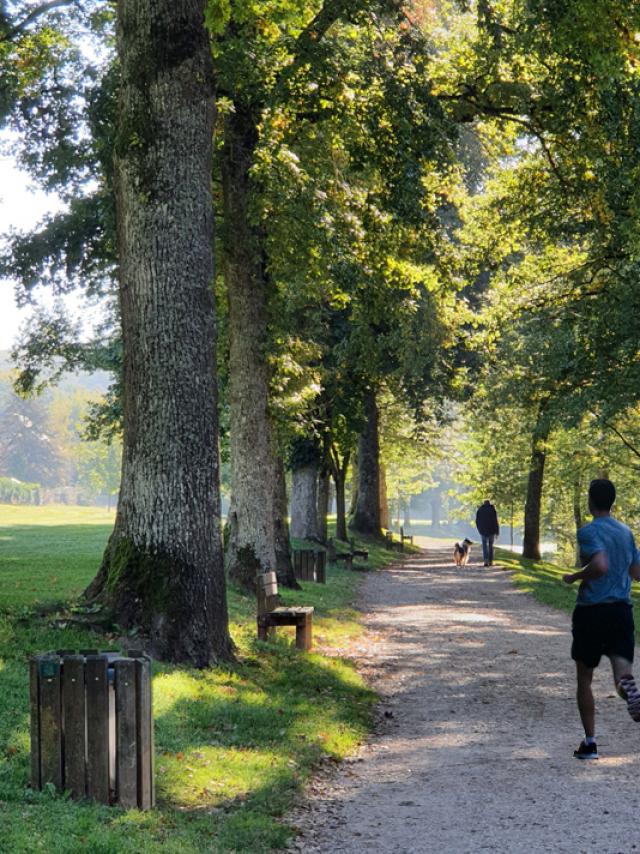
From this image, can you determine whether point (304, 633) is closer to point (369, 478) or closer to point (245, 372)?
point (245, 372)

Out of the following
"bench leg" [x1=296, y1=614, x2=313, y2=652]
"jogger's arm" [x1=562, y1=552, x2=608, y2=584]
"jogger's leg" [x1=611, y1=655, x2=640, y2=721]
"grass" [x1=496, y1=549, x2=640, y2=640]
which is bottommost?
"grass" [x1=496, y1=549, x2=640, y2=640]

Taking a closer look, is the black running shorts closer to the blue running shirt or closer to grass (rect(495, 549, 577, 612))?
the blue running shirt

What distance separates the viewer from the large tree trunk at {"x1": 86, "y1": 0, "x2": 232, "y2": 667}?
426 inches

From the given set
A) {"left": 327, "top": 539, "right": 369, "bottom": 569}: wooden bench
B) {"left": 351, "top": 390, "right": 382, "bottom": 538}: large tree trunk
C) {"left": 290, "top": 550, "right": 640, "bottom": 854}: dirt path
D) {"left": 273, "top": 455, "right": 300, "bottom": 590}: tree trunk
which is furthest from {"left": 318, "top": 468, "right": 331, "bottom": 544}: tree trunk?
{"left": 290, "top": 550, "right": 640, "bottom": 854}: dirt path

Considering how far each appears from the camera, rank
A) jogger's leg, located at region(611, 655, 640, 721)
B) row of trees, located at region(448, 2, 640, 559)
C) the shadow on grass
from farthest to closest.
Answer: row of trees, located at region(448, 2, 640, 559) → jogger's leg, located at region(611, 655, 640, 721) → the shadow on grass

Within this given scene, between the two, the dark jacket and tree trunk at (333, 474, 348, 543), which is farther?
tree trunk at (333, 474, 348, 543)

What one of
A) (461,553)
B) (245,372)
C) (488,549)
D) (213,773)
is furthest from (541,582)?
(213,773)

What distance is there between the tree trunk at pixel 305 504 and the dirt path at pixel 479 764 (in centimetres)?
1714

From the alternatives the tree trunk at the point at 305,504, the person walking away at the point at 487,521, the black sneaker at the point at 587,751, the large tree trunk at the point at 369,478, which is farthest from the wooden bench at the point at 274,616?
the large tree trunk at the point at 369,478

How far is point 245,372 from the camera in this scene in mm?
17422

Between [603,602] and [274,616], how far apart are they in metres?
5.95

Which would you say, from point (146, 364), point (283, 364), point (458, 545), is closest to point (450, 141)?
point (283, 364)

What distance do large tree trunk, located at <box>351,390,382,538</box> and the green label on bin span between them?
115ft

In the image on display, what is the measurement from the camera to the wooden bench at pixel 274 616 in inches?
533
